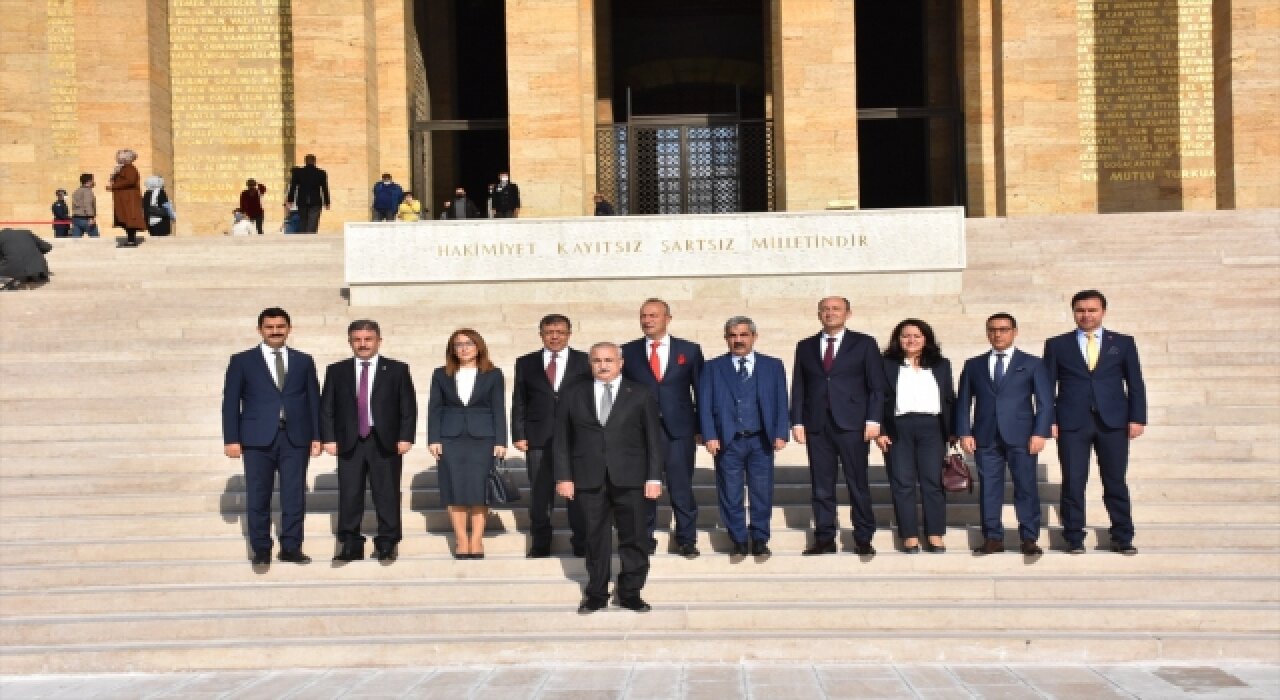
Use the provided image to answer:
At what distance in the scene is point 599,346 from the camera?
321 inches

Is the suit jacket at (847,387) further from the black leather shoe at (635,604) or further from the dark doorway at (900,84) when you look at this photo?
the dark doorway at (900,84)

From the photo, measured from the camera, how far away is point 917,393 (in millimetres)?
8664

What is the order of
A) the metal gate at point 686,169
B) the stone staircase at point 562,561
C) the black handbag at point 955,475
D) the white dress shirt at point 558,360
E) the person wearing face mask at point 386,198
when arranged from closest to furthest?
the stone staircase at point 562,561 < the black handbag at point 955,475 < the white dress shirt at point 558,360 < the person wearing face mask at point 386,198 < the metal gate at point 686,169

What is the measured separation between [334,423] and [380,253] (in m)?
6.71

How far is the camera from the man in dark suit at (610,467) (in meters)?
8.10

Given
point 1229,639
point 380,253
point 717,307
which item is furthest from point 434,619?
point 380,253

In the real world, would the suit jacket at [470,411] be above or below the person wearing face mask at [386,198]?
below

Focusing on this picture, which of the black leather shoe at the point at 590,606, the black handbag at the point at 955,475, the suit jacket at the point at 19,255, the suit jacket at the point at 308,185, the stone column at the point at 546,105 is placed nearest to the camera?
the black leather shoe at the point at 590,606

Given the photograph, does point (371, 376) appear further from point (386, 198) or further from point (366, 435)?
point (386, 198)

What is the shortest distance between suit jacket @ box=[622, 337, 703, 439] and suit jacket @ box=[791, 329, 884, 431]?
0.61 meters

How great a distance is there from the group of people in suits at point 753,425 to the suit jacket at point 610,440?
284 millimetres

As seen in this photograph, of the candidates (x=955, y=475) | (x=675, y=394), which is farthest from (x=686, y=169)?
(x=955, y=475)

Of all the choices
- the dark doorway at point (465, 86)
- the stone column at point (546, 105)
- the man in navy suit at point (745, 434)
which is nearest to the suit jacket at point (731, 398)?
the man in navy suit at point (745, 434)

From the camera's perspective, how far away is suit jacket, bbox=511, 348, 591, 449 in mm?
8898
